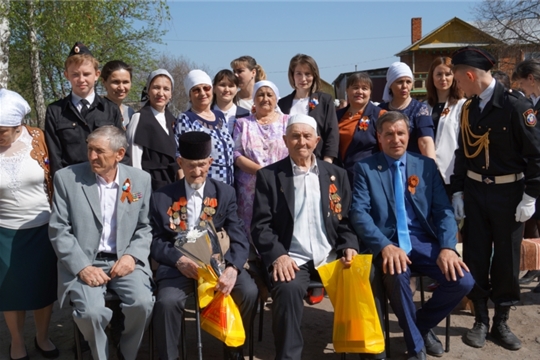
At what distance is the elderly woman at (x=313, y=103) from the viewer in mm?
5047

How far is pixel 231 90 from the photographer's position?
18.2ft

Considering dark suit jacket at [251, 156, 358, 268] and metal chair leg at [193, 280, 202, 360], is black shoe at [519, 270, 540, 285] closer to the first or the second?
dark suit jacket at [251, 156, 358, 268]

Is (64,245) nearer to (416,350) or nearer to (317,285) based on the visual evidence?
(317,285)

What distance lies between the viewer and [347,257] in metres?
3.99

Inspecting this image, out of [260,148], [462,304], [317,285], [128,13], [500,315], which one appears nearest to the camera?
[317,285]

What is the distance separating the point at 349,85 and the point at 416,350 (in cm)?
260

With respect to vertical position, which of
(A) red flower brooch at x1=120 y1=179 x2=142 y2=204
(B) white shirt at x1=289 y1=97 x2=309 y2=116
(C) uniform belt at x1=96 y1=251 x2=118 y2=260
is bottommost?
(C) uniform belt at x1=96 y1=251 x2=118 y2=260

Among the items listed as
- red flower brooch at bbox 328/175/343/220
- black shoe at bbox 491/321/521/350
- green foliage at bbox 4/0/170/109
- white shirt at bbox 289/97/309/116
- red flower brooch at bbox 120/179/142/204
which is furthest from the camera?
green foliage at bbox 4/0/170/109

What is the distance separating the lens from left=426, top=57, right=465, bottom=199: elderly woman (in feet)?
17.0

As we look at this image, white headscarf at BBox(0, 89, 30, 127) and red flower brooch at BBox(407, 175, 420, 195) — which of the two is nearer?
white headscarf at BBox(0, 89, 30, 127)

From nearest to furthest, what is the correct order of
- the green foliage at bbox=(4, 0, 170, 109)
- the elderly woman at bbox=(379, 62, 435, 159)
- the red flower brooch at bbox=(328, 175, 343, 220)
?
the red flower brooch at bbox=(328, 175, 343, 220), the elderly woman at bbox=(379, 62, 435, 159), the green foliage at bbox=(4, 0, 170, 109)

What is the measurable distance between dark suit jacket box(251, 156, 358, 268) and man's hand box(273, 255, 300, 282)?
139 millimetres

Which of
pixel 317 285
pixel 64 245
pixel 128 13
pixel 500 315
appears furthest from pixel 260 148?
pixel 128 13

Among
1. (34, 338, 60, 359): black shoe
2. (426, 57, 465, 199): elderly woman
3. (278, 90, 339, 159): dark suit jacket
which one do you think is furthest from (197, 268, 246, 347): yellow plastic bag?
(426, 57, 465, 199): elderly woman
